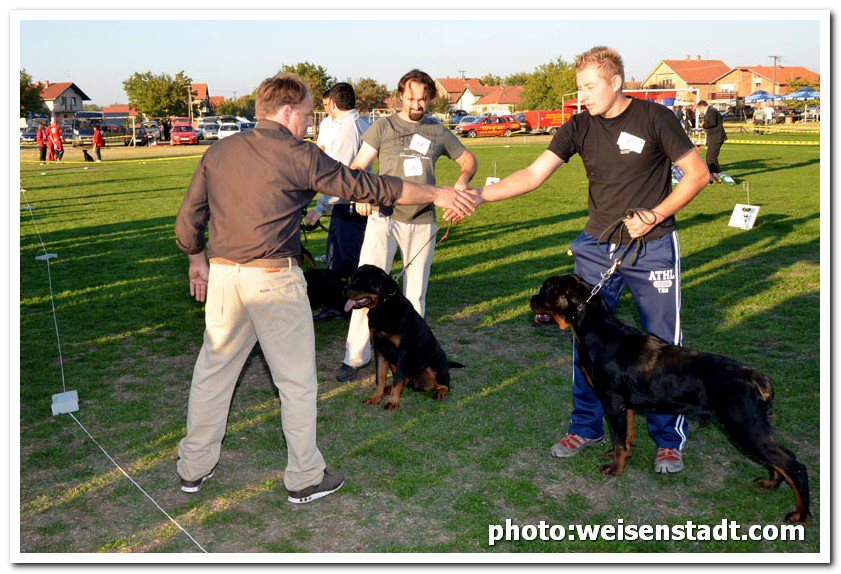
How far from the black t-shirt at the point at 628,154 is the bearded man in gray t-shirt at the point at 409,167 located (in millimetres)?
1392

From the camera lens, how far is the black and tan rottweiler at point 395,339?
210 inches

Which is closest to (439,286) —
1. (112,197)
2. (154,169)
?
(112,197)

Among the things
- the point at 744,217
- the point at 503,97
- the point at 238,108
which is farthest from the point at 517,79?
the point at 744,217

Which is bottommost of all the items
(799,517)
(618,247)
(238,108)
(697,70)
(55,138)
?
(799,517)

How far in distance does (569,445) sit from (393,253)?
2191mm

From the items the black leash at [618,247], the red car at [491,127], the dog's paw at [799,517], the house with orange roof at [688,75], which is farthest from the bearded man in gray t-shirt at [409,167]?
the house with orange roof at [688,75]

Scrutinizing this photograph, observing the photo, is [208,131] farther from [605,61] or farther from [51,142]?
[605,61]

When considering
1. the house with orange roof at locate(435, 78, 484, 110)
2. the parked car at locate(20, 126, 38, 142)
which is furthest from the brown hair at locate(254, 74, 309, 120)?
the house with orange roof at locate(435, 78, 484, 110)

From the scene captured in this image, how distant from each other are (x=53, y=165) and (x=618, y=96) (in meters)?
33.4

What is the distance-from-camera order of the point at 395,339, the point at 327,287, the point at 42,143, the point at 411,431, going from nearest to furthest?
the point at 411,431 < the point at 395,339 < the point at 327,287 < the point at 42,143

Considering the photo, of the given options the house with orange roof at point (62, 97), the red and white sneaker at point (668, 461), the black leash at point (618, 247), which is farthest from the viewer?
the house with orange roof at point (62, 97)

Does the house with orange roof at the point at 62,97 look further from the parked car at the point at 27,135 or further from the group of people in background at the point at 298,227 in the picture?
the group of people in background at the point at 298,227

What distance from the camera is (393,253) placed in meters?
6.08

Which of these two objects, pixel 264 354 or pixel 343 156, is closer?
pixel 264 354
